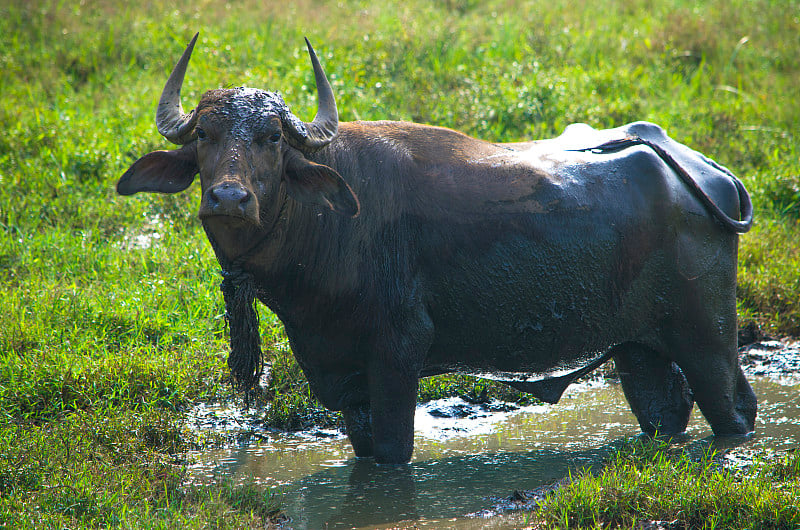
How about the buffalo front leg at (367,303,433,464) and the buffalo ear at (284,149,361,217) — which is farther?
the buffalo front leg at (367,303,433,464)

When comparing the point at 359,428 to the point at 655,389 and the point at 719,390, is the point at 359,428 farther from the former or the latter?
the point at 719,390

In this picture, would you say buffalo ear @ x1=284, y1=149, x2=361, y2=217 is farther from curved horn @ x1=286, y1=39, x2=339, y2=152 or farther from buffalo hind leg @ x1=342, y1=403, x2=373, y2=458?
buffalo hind leg @ x1=342, y1=403, x2=373, y2=458

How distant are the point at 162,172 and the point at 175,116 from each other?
28 cm

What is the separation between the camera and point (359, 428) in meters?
4.63

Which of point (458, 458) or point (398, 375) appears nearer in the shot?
point (398, 375)

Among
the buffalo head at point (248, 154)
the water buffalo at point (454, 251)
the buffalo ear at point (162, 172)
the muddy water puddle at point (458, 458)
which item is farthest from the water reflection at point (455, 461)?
the buffalo ear at point (162, 172)

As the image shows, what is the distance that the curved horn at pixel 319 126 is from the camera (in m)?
3.93

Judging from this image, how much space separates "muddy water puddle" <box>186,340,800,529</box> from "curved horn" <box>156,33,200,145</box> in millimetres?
1750

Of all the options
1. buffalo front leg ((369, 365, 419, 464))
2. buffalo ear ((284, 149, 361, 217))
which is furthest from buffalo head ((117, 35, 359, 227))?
buffalo front leg ((369, 365, 419, 464))

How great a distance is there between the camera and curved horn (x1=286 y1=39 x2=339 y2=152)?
3.93 meters

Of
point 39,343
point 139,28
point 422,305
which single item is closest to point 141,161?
point 422,305

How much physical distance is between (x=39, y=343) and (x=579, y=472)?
3481 millimetres

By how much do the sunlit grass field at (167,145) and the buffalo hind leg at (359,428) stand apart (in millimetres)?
623

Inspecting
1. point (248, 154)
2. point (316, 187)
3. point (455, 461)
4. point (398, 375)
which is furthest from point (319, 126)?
point (455, 461)
